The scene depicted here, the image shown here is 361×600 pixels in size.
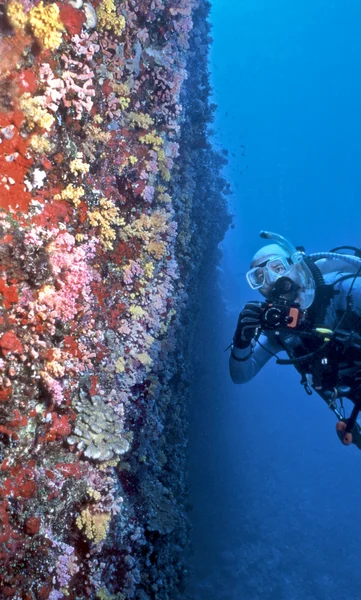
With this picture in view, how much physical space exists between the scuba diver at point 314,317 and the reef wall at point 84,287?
1091mm

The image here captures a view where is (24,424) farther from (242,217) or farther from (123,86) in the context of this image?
(242,217)

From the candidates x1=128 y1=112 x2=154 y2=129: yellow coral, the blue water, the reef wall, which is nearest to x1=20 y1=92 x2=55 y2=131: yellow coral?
the reef wall

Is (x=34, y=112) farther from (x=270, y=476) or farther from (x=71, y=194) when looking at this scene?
(x=270, y=476)

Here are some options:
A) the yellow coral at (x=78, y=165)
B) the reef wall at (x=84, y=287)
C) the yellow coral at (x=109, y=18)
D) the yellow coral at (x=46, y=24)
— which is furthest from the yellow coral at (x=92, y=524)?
the yellow coral at (x=109, y=18)

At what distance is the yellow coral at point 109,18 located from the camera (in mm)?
3156

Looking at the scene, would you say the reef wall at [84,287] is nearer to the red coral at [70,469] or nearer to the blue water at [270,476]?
the red coral at [70,469]

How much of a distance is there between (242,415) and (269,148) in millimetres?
111175

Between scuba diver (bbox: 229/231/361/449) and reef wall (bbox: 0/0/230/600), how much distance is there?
3.58ft

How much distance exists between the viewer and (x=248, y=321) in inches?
156

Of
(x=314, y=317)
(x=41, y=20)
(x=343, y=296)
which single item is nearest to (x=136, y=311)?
(x=314, y=317)

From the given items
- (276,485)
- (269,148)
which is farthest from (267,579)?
(269,148)

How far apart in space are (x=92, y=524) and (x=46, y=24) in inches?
137

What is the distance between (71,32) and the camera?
2.71 metres

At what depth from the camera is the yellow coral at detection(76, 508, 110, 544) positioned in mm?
2820
